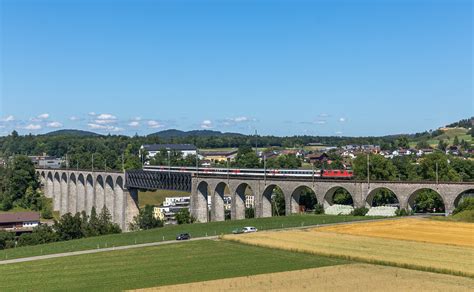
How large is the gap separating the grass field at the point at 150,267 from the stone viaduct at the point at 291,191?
30875 millimetres

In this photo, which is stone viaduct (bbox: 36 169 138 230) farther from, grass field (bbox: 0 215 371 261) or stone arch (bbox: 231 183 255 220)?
grass field (bbox: 0 215 371 261)

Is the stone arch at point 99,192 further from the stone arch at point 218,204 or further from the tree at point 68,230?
the tree at point 68,230

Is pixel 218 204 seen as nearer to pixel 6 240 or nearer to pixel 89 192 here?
pixel 6 240

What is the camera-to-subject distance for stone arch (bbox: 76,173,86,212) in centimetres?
16775

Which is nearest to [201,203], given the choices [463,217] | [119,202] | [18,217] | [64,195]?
[119,202]

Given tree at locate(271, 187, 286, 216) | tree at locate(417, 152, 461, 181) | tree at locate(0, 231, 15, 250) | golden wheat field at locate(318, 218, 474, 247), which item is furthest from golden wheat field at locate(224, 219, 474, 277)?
tree at locate(271, 187, 286, 216)

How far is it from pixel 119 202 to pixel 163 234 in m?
65.6

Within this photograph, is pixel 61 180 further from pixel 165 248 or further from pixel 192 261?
pixel 192 261

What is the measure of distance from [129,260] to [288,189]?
43.7 m

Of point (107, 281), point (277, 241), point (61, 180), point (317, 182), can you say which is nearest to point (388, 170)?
point (317, 182)

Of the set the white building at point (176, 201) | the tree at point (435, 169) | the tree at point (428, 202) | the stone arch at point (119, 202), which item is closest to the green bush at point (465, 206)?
the tree at point (435, 169)

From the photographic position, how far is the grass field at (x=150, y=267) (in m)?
49.4

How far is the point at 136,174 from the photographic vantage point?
14012 centimetres

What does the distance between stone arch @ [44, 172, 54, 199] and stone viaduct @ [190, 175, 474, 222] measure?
87.7 meters
